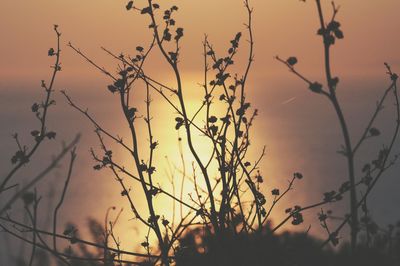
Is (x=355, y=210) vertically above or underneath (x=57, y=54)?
underneath

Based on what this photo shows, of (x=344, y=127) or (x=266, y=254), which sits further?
(x=266, y=254)

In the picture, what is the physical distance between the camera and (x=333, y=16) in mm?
3498

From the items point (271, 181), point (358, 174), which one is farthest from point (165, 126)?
point (358, 174)

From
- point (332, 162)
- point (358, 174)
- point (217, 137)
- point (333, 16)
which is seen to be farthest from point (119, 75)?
point (332, 162)

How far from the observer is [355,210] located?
129 inches

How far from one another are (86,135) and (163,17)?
515ft

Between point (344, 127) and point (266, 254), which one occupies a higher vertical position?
point (266, 254)

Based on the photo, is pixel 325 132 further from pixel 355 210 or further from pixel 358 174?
pixel 355 210

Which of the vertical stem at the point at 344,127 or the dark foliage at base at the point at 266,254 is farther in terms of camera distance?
the dark foliage at base at the point at 266,254

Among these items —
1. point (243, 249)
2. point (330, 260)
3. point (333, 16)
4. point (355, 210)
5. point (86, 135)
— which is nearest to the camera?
point (355, 210)

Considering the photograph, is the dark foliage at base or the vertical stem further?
the dark foliage at base

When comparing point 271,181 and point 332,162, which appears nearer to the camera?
point 271,181

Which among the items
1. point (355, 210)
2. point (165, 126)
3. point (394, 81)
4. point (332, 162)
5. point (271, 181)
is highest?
point (165, 126)

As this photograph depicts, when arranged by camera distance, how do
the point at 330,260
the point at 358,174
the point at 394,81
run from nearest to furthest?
the point at 394,81, the point at 330,260, the point at 358,174
